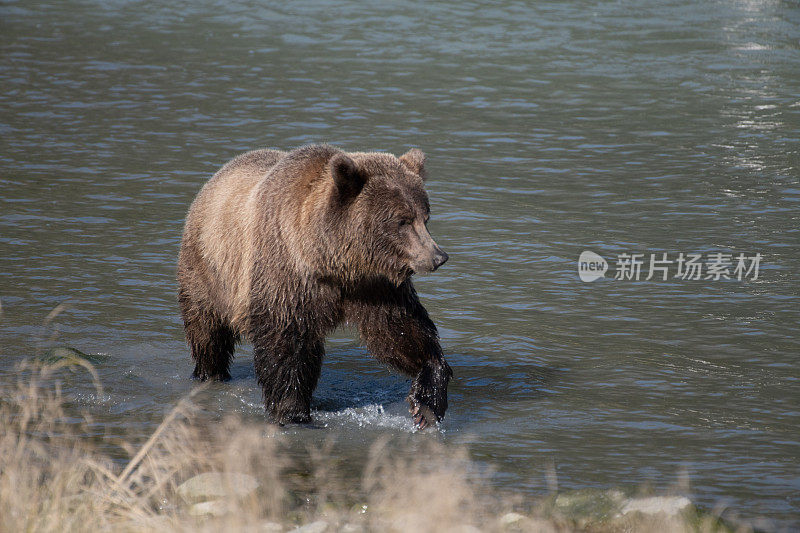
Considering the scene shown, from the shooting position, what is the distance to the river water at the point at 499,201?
26.2 feet

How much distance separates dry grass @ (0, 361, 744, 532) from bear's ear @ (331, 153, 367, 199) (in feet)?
5.11

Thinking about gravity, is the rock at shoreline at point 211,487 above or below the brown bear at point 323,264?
below

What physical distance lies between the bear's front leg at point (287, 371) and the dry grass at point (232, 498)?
187mm

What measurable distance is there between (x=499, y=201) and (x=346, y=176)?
684 centimetres

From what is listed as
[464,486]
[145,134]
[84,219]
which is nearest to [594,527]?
[464,486]

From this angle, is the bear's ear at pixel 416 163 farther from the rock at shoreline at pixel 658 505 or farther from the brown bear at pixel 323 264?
the rock at shoreline at pixel 658 505

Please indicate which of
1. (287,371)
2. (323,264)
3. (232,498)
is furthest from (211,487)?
(323,264)

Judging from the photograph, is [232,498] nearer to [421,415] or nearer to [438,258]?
[438,258]

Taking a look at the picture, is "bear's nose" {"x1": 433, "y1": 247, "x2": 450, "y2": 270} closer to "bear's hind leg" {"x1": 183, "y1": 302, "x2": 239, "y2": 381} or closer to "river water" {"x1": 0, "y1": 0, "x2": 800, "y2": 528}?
"river water" {"x1": 0, "y1": 0, "x2": 800, "y2": 528}

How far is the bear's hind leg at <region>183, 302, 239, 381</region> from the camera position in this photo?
8.67 metres

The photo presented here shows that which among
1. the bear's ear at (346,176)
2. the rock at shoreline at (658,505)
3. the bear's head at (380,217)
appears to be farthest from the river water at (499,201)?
the bear's ear at (346,176)

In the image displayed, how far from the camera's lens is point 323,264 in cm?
730

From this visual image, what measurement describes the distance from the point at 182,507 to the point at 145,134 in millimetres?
11316

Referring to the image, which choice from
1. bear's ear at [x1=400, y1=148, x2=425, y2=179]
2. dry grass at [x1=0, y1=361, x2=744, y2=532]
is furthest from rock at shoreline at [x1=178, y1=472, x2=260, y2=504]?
bear's ear at [x1=400, y1=148, x2=425, y2=179]
